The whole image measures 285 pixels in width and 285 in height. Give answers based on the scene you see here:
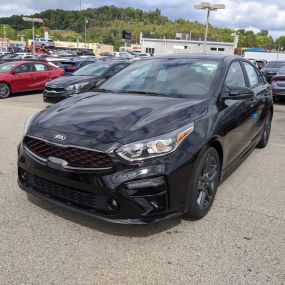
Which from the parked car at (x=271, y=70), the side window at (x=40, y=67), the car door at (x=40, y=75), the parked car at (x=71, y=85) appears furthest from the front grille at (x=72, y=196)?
the parked car at (x=271, y=70)

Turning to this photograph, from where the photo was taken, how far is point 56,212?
366cm

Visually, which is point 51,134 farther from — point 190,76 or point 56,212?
point 190,76

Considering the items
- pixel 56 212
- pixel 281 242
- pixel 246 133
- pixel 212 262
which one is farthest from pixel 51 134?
pixel 246 133

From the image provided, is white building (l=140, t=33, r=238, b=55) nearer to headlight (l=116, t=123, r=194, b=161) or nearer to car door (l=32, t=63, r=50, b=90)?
car door (l=32, t=63, r=50, b=90)

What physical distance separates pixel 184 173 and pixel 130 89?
1646 millimetres

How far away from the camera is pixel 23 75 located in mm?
14492

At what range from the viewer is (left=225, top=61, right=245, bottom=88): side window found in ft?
14.0

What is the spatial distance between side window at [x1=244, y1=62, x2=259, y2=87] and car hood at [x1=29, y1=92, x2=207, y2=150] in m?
1.88

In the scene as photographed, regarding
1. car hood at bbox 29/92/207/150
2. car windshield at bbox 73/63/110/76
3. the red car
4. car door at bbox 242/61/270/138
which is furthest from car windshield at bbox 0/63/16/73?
car hood at bbox 29/92/207/150

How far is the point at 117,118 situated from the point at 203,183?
3.50ft

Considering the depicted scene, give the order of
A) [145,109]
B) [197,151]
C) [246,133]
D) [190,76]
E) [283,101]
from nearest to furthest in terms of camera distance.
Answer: [197,151] < [145,109] < [190,76] < [246,133] < [283,101]

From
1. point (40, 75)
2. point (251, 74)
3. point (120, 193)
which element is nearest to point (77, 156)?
point (120, 193)

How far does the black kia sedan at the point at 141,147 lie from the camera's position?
2914 mm

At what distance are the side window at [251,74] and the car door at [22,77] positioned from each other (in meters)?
10.8
